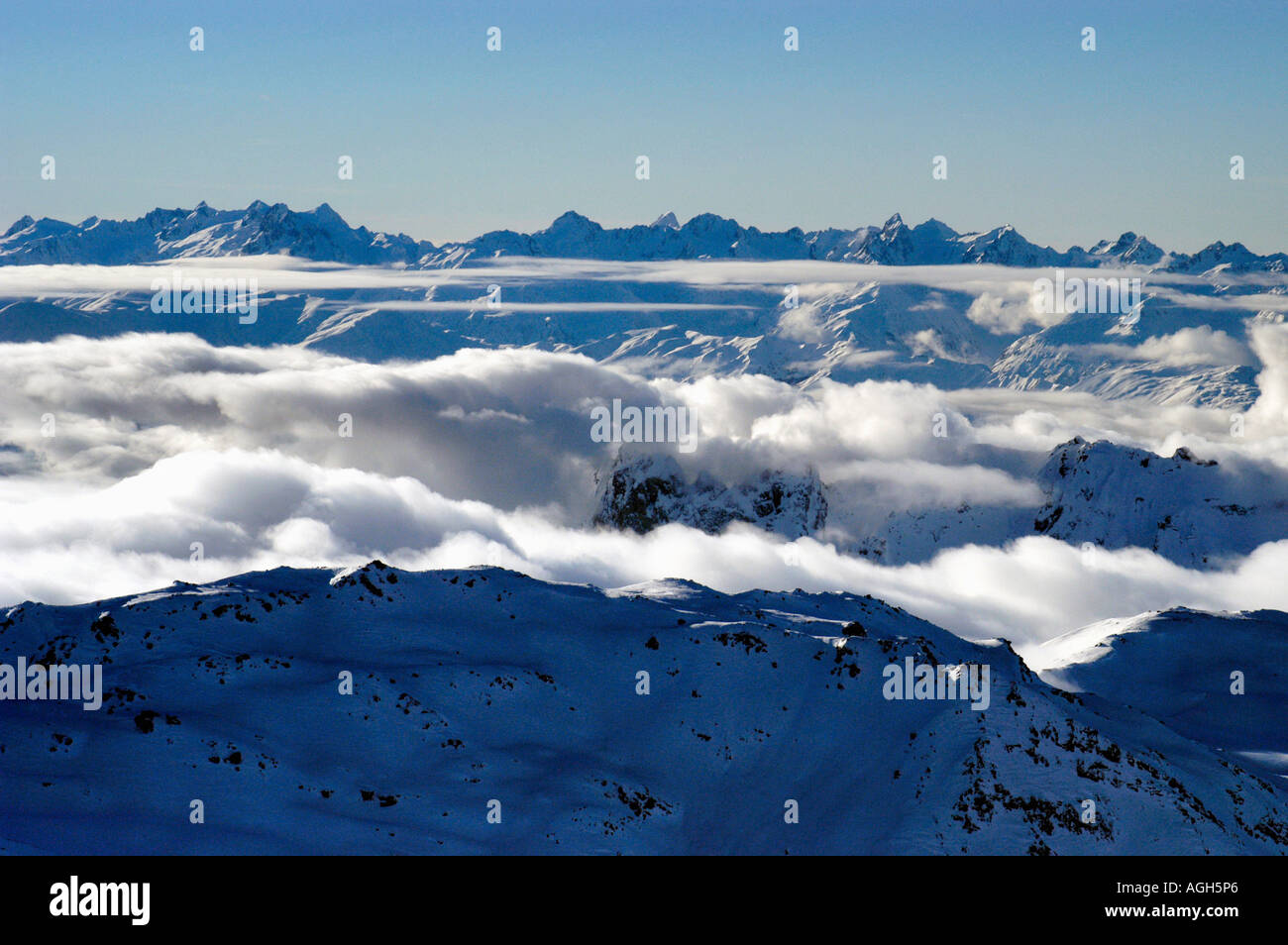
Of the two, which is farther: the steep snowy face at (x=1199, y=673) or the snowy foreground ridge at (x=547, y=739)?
the steep snowy face at (x=1199, y=673)

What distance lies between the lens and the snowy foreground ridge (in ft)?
205

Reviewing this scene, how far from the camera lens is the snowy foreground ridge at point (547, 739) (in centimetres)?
6262

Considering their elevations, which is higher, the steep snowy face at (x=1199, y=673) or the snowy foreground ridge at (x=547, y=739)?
the snowy foreground ridge at (x=547, y=739)

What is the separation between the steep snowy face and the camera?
123750mm

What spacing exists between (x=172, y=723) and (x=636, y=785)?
29974 mm

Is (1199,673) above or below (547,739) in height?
below

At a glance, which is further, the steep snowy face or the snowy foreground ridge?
the steep snowy face

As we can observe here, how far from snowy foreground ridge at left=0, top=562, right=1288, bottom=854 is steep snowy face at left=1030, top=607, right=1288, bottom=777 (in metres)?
29.1

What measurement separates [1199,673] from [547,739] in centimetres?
10099

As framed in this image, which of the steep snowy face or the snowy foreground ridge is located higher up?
the snowy foreground ridge

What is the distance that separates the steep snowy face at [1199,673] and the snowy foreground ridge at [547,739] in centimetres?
2914

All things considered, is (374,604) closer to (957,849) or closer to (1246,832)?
(957,849)

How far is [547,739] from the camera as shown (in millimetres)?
78500
